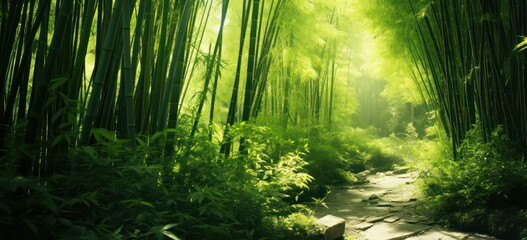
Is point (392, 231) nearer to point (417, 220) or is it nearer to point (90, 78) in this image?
point (417, 220)

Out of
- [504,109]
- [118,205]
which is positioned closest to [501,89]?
[504,109]

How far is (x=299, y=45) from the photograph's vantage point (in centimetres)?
524

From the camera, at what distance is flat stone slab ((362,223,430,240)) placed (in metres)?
3.04

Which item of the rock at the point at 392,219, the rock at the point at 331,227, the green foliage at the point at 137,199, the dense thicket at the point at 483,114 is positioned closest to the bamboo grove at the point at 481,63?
the dense thicket at the point at 483,114

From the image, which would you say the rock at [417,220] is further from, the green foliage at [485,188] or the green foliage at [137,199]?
the green foliage at [137,199]

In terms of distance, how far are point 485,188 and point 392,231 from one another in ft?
2.72

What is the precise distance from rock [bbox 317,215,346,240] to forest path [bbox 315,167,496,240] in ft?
0.39

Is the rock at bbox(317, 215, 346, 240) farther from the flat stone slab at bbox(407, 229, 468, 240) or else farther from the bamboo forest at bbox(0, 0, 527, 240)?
the flat stone slab at bbox(407, 229, 468, 240)

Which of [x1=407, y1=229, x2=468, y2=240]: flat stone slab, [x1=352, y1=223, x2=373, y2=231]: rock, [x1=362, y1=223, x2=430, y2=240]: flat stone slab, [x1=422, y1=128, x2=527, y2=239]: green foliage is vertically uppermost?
[x1=422, y1=128, x2=527, y2=239]: green foliage

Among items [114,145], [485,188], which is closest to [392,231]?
[485,188]

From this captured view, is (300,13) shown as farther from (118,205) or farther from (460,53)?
(118,205)

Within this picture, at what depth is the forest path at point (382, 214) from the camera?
306 centimetres

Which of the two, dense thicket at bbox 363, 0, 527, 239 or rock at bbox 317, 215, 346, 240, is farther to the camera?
dense thicket at bbox 363, 0, 527, 239

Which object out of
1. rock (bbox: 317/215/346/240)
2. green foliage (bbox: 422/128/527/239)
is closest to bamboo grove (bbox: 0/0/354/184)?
rock (bbox: 317/215/346/240)
